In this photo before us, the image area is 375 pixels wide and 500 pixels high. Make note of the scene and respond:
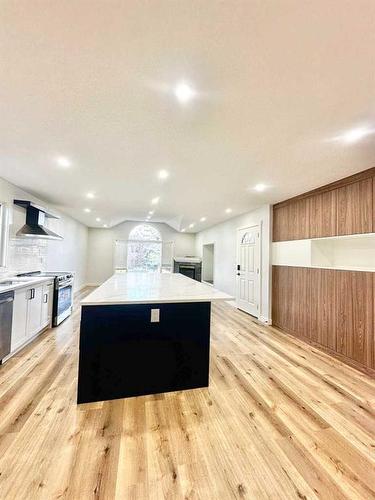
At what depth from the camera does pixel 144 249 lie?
9.69 metres

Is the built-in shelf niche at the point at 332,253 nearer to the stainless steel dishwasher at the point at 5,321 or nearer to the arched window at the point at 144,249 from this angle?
the stainless steel dishwasher at the point at 5,321

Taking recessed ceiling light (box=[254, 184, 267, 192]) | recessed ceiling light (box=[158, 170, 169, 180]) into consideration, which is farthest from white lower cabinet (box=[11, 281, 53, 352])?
recessed ceiling light (box=[254, 184, 267, 192])

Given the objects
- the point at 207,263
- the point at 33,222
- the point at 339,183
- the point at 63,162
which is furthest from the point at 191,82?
the point at 207,263

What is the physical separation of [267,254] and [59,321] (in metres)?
4.29

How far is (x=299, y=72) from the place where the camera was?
141 centimetres

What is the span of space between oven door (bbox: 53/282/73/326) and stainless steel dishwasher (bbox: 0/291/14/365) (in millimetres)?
1393

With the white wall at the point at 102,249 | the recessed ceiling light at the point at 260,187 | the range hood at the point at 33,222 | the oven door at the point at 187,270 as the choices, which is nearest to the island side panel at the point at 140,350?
the recessed ceiling light at the point at 260,187

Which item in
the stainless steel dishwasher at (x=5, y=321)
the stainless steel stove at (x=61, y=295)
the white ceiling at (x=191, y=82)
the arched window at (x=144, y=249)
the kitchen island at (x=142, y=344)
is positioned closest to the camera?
the white ceiling at (x=191, y=82)

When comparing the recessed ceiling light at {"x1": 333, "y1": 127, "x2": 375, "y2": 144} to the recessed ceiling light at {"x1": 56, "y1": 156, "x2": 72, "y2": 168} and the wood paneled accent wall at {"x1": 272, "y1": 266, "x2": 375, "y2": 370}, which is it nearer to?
the wood paneled accent wall at {"x1": 272, "y1": 266, "x2": 375, "y2": 370}

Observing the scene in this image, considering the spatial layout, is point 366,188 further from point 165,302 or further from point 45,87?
point 45,87

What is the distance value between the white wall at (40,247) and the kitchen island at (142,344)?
2.49 meters

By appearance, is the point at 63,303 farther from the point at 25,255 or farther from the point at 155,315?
the point at 155,315

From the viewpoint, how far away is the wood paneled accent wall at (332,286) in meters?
2.89

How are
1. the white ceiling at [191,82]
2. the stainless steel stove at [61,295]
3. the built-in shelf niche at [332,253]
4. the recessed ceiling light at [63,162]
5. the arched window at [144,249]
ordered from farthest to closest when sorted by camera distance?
the arched window at [144,249], the stainless steel stove at [61,295], the built-in shelf niche at [332,253], the recessed ceiling light at [63,162], the white ceiling at [191,82]
